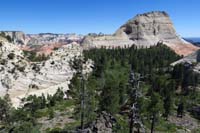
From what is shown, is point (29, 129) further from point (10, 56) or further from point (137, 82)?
point (10, 56)

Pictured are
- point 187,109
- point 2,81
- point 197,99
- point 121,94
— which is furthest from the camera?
point 2,81

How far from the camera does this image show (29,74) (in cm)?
11719

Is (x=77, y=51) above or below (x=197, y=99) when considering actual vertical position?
above

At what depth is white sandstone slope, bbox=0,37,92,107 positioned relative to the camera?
108269mm

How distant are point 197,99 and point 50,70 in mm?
59041

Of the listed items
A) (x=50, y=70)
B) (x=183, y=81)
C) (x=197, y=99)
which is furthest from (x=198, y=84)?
(x=50, y=70)

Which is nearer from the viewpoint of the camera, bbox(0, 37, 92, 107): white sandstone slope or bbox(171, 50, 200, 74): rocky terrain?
bbox(0, 37, 92, 107): white sandstone slope

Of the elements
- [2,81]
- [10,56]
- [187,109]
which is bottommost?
[187,109]

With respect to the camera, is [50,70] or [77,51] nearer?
[50,70]

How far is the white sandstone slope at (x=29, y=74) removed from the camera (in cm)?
10827

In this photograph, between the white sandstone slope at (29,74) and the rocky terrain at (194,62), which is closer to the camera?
the white sandstone slope at (29,74)

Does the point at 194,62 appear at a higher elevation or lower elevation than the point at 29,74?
higher

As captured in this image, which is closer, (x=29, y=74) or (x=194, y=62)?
(x=29, y=74)

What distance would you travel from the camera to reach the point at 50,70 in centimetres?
12312
